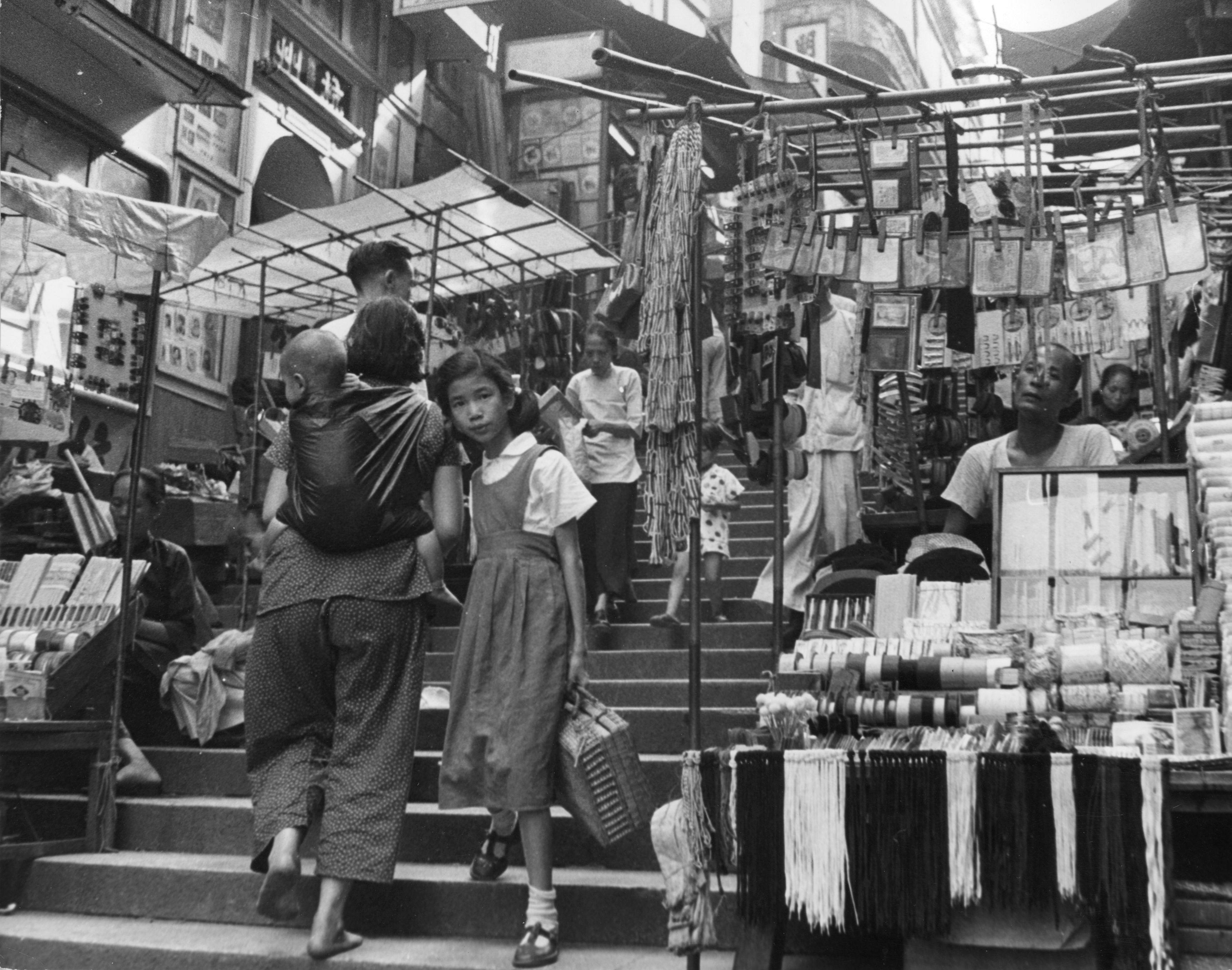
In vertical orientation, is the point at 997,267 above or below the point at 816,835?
above

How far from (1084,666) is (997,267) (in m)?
1.98

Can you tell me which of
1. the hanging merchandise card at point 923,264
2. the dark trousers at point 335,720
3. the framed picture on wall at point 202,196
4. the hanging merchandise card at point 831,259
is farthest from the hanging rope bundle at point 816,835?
the framed picture on wall at point 202,196

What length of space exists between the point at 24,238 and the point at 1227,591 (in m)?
6.39

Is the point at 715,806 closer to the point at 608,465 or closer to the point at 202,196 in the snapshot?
the point at 608,465

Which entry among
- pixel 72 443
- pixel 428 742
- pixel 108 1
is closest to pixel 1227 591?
pixel 428 742

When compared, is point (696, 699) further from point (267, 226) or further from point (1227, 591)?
point (267, 226)

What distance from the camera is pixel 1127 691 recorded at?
4.32 metres

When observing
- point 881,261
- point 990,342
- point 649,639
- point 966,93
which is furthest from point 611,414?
point 966,93

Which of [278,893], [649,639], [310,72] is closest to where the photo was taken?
[278,893]

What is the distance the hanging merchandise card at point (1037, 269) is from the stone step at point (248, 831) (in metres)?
2.43

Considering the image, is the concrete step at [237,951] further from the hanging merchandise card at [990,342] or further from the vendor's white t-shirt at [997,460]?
the hanging merchandise card at [990,342]

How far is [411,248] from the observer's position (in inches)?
482

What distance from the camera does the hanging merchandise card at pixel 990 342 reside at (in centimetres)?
670

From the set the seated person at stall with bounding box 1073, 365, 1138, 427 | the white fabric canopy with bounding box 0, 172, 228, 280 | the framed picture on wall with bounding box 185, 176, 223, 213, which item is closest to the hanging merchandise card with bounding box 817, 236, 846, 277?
the white fabric canopy with bounding box 0, 172, 228, 280
